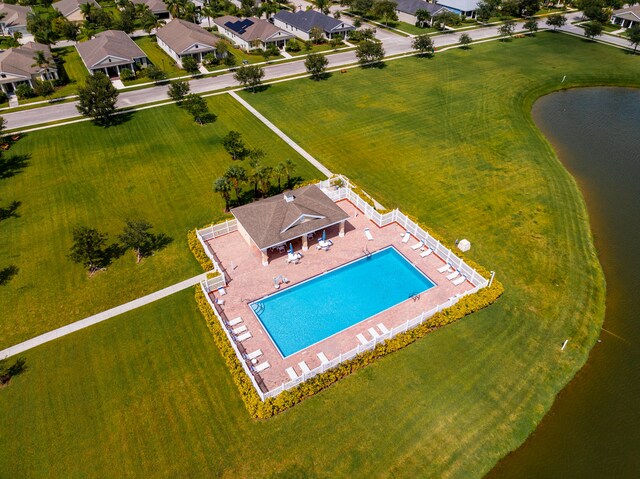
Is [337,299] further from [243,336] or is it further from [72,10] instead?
[72,10]

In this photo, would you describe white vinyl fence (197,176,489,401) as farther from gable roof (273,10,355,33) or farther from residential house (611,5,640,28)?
residential house (611,5,640,28)

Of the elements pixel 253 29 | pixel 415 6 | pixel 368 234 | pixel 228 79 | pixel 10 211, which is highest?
pixel 415 6

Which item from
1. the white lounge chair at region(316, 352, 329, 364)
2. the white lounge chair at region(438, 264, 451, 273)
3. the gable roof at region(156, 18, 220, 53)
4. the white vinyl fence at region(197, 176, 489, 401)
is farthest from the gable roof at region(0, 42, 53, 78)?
the white lounge chair at region(438, 264, 451, 273)

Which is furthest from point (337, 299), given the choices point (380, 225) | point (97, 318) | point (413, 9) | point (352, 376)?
point (413, 9)

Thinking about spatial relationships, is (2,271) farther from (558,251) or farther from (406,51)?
(406,51)

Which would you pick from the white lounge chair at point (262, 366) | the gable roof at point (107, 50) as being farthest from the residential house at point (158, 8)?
the white lounge chair at point (262, 366)

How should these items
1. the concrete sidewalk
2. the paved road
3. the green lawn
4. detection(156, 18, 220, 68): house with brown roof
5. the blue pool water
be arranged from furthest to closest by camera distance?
detection(156, 18, 220, 68): house with brown roof < the paved road < the blue pool water < the concrete sidewalk < the green lawn
